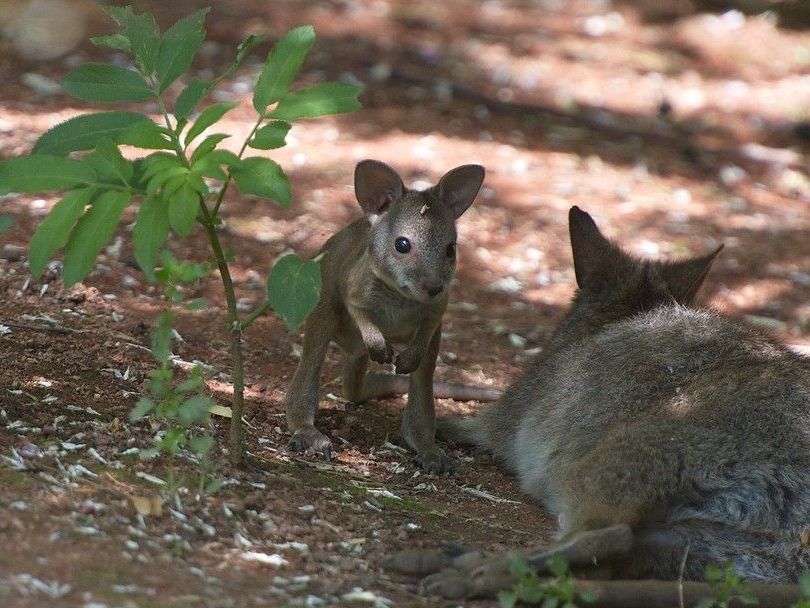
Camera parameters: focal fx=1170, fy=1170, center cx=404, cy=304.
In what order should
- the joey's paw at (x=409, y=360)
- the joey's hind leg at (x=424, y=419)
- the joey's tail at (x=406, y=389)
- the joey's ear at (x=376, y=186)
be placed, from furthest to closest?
the joey's tail at (x=406, y=389), the joey's hind leg at (x=424, y=419), the joey's ear at (x=376, y=186), the joey's paw at (x=409, y=360)

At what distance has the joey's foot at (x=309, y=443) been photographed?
461 cm

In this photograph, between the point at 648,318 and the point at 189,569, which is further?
the point at 648,318

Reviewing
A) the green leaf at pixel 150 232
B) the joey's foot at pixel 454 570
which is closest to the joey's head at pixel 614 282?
the joey's foot at pixel 454 570

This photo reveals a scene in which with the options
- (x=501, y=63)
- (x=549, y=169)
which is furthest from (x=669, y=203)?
(x=501, y=63)

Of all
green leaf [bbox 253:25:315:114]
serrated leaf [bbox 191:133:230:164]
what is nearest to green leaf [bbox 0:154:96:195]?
serrated leaf [bbox 191:133:230:164]

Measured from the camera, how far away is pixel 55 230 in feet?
11.2

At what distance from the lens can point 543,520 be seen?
4.47 meters

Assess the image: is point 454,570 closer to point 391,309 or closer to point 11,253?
point 391,309

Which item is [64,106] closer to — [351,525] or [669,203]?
[669,203]

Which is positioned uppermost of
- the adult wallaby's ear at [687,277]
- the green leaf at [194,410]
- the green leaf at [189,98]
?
the green leaf at [189,98]

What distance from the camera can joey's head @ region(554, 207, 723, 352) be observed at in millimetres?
5141

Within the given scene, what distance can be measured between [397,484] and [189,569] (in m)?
1.46

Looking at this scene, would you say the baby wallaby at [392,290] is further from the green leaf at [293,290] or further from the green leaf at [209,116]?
the green leaf at [209,116]

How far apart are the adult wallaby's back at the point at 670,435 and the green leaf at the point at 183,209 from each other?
1.53 metres
